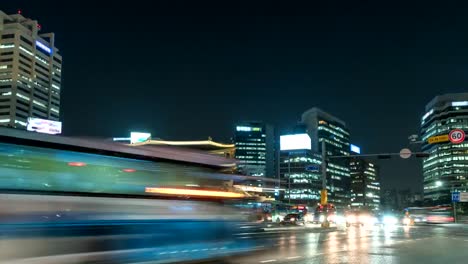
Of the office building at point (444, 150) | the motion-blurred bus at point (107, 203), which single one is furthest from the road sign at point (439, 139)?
the motion-blurred bus at point (107, 203)

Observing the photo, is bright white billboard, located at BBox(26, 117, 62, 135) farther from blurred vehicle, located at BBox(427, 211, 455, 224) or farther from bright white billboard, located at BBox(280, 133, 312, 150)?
blurred vehicle, located at BBox(427, 211, 455, 224)

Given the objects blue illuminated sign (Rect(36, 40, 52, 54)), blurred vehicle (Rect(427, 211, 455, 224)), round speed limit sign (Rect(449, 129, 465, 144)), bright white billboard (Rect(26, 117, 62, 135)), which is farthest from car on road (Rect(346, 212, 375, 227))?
blue illuminated sign (Rect(36, 40, 52, 54))

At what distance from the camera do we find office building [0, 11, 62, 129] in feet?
496

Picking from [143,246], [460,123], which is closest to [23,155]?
[143,246]

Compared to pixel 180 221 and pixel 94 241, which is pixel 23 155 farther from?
pixel 180 221

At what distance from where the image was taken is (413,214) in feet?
197

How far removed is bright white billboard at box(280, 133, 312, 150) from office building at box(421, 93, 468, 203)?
15.9m

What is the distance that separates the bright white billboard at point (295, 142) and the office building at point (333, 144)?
204 ft

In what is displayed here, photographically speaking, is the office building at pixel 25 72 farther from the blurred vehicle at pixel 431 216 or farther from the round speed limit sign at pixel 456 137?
the round speed limit sign at pixel 456 137

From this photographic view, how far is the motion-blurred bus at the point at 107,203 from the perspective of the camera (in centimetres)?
800

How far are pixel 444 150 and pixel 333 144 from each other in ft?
112

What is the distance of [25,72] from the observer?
518 ft

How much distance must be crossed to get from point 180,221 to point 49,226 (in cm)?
324

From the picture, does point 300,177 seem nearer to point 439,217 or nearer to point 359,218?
point 439,217
